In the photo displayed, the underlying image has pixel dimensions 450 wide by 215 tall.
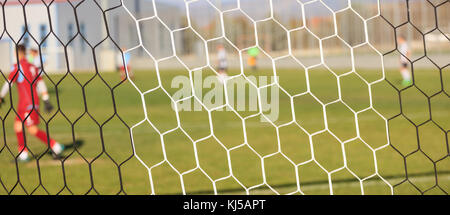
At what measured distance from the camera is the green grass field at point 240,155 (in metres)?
4.38

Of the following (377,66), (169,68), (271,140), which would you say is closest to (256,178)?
(271,140)

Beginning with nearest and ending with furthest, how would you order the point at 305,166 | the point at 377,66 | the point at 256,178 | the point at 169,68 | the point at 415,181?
the point at 415,181 → the point at 256,178 → the point at 305,166 → the point at 377,66 → the point at 169,68

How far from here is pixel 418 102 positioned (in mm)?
11836

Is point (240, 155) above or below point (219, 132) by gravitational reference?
below

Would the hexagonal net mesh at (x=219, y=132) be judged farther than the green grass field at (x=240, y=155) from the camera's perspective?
No

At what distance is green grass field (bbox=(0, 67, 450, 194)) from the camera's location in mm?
4375

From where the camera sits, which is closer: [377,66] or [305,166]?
[305,166]

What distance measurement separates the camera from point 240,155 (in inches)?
246

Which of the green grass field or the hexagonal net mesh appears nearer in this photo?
the hexagonal net mesh

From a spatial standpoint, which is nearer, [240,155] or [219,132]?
[240,155]
